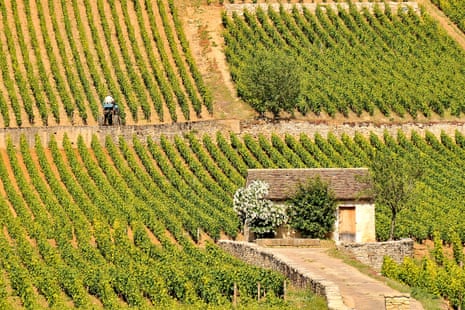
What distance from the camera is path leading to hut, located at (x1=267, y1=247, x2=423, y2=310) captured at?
34.4 metres

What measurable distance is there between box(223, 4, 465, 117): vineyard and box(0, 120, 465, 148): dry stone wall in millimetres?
2347

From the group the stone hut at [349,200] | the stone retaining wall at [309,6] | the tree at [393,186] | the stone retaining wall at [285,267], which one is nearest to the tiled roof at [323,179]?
the stone hut at [349,200]

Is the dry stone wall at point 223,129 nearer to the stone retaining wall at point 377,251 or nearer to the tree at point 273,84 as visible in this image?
the tree at point 273,84

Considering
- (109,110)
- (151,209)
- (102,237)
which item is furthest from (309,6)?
(102,237)

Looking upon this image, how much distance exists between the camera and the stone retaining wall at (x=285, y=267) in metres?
34.2

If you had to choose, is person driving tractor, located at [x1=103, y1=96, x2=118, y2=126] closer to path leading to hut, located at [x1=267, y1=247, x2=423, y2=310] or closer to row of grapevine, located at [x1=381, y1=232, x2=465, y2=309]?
path leading to hut, located at [x1=267, y1=247, x2=423, y2=310]

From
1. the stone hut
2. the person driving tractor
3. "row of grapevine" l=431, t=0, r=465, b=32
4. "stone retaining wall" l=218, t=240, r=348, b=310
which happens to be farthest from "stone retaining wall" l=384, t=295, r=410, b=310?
"row of grapevine" l=431, t=0, r=465, b=32

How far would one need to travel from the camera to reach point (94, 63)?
74.9 metres

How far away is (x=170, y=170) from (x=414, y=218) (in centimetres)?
1104

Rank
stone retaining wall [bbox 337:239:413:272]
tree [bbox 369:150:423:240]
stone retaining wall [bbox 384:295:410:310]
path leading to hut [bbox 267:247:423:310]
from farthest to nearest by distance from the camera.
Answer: tree [bbox 369:150:423:240]
stone retaining wall [bbox 337:239:413:272]
path leading to hut [bbox 267:247:423:310]
stone retaining wall [bbox 384:295:410:310]

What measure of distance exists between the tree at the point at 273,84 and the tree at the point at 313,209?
19.0 metres

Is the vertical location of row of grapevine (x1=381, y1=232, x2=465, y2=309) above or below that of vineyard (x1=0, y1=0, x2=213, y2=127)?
below

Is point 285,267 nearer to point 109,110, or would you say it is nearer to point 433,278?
point 433,278

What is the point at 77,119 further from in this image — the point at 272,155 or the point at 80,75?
the point at 272,155
